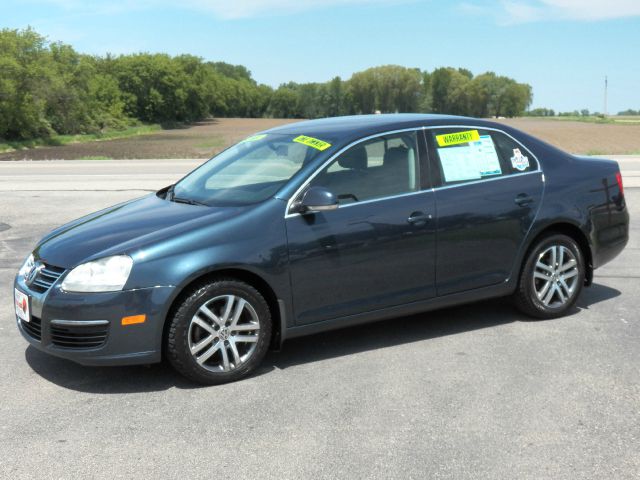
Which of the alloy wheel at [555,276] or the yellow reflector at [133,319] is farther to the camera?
the alloy wheel at [555,276]

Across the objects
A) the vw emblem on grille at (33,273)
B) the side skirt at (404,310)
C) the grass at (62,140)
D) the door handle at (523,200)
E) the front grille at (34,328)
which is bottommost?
the grass at (62,140)

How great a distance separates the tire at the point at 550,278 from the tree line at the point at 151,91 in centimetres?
5884

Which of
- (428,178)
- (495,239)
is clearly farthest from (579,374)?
(428,178)

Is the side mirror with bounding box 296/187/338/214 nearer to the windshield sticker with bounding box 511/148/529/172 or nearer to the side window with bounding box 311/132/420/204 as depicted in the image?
the side window with bounding box 311/132/420/204

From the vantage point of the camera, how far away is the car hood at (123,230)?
435 cm

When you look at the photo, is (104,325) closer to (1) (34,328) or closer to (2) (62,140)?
(1) (34,328)

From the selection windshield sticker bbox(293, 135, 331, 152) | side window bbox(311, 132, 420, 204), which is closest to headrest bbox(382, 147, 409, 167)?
side window bbox(311, 132, 420, 204)

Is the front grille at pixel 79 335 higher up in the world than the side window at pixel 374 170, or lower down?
lower down

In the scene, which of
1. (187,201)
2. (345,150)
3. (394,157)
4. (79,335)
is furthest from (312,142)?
(79,335)

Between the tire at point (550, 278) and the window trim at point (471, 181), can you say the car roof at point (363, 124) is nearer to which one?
the window trim at point (471, 181)

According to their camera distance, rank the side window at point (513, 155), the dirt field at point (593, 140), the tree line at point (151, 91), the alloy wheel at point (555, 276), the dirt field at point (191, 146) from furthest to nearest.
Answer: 1. the tree line at point (151, 91)
2. the dirt field at point (593, 140)
3. the dirt field at point (191, 146)
4. the alloy wheel at point (555, 276)
5. the side window at point (513, 155)

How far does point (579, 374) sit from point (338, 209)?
1811mm

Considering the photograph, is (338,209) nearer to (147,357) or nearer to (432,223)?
(432,223)

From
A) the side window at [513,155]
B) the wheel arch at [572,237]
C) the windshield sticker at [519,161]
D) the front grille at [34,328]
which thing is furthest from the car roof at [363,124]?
the front grille at [34,328]
